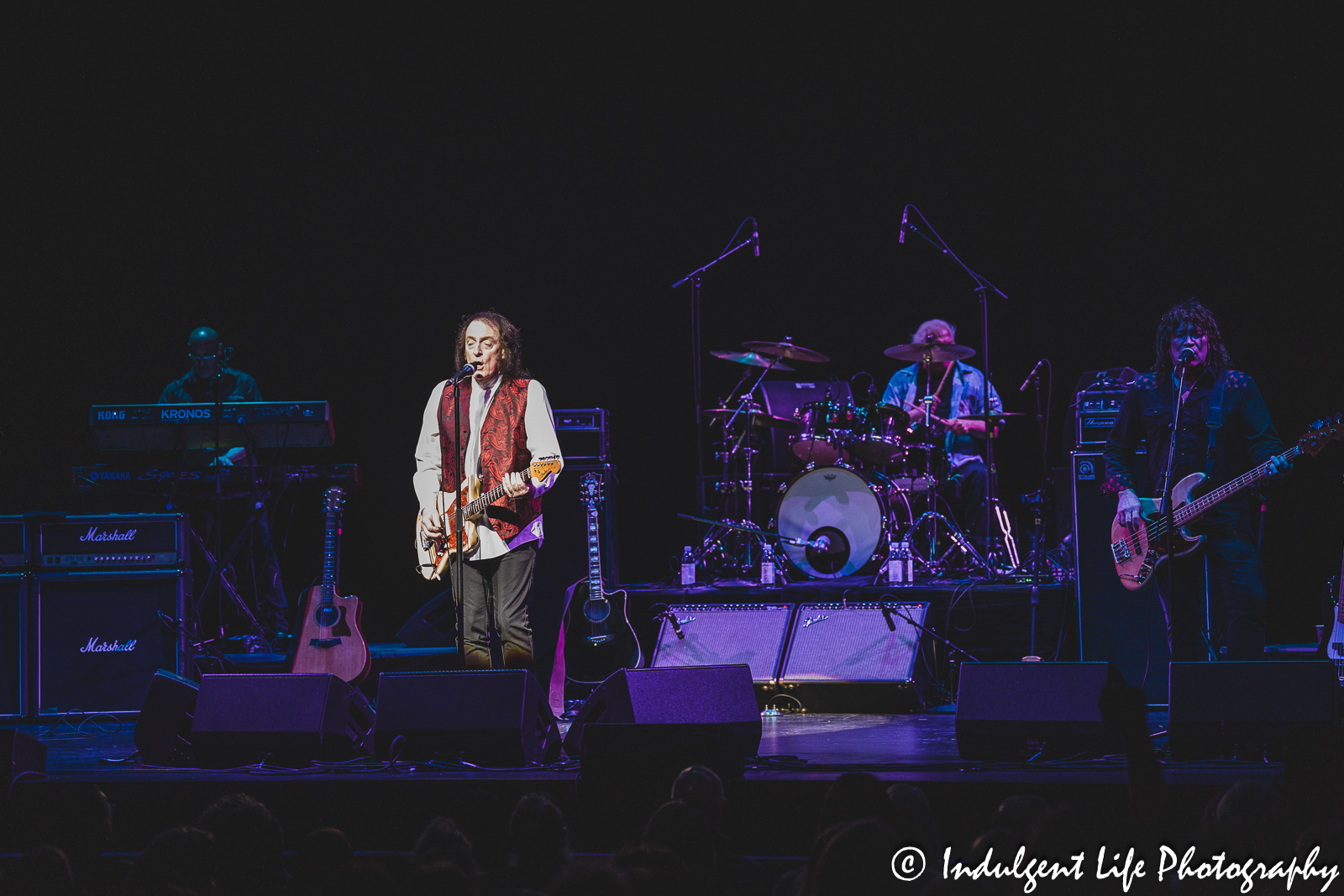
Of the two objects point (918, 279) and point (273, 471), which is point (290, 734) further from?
point (918, 279)

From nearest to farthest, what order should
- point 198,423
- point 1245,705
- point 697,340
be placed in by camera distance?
point 1245,705 → point 198,423 → point 697,340

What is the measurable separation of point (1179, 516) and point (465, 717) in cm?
321

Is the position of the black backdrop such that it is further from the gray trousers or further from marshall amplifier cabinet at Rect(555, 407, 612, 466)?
the gray trousers

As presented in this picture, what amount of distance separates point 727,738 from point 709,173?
650cm

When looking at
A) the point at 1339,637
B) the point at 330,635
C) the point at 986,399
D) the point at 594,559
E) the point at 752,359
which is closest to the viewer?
the point at 1339,637

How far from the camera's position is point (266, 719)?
449cm

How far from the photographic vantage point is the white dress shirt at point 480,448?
5.39 metres

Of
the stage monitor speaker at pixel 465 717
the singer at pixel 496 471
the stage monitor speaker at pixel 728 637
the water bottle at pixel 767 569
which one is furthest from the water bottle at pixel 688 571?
the stage monitor speaker at pixel 465 717

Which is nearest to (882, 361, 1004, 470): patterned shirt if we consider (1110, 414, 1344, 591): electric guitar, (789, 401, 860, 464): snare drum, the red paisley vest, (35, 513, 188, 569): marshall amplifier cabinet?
(789, 401, 860, 464): snare drum

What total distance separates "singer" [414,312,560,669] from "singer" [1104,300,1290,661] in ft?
8.94

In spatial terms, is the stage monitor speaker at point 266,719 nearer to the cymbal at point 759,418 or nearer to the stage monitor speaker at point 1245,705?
the stage monitor speaker at point 1245,705

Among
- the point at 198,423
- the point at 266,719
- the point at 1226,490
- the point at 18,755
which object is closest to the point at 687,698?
the point at 266,719

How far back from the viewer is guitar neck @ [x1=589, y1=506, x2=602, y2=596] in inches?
254

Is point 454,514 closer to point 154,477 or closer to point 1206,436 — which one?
point 154,477
